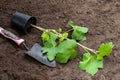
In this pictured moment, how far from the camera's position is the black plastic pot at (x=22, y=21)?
208 cm

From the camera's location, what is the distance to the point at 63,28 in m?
2.16

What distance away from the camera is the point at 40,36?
2.10 metres

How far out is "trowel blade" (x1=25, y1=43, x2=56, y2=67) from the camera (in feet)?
6.27

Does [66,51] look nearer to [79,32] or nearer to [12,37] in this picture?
[79,32]

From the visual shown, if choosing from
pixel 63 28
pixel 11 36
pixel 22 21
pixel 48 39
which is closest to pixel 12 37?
pixel 11 36

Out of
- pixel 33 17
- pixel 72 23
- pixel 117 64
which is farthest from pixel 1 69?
pixel 117 64

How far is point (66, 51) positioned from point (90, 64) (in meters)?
0.18

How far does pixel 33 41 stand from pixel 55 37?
0.17 m

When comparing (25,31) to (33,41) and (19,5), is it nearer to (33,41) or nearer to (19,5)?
(33,41)

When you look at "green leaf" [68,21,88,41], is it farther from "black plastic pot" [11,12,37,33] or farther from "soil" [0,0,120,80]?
"black plastic pot" [11,12,37,33]

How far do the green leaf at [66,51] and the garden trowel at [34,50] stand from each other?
6 cm

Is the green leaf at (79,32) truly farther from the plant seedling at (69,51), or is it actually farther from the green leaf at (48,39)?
the green leaf at (48,39)

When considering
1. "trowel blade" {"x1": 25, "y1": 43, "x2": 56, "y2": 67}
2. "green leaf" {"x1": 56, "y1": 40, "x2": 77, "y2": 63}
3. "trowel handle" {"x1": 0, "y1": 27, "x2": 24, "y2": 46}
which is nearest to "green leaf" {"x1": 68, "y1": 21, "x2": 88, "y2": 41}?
"green leaf" {"x1": 56, "y1": 40, "x2": 77, "y2": 63}

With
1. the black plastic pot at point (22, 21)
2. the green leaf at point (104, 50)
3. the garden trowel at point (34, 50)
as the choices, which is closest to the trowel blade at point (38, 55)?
the garden trowel at point (34, 50)
